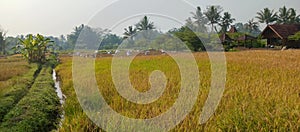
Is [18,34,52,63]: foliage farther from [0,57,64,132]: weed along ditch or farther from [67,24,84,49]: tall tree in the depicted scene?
[67,24,84,49]: tall tree

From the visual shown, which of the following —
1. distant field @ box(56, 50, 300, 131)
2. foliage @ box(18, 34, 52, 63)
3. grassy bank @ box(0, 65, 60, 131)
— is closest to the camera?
distant field @ box(56, 50, 300, 131)

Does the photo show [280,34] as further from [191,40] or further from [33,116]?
[33,116]

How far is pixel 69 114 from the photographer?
506 cm

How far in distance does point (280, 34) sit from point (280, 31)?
0.52m

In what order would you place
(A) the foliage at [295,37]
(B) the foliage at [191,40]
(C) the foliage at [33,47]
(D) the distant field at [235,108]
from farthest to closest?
(B) the foliage at [191,40] < (A) the foliage at [295,37] < (C) the foliage at [33,47] < (D) the distant field at [235,108]

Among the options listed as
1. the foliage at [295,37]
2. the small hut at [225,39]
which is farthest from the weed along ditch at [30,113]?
the small hut at [225,39]

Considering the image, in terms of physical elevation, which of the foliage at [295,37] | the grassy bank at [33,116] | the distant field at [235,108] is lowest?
the grassy bank at [33,116]

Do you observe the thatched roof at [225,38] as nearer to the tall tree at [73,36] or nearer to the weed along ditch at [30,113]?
the weed along ditch at [30,113]

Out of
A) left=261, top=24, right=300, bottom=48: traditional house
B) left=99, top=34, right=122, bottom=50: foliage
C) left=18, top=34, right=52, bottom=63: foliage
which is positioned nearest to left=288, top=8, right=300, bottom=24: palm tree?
left=261, top=24, right=300, bottom=48: traditional house

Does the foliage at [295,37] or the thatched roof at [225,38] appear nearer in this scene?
the foliage at [295,37]

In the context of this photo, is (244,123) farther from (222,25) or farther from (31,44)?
(222,25)

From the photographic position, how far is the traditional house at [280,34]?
22.0 meters

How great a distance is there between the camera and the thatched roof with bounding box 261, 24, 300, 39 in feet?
72.4

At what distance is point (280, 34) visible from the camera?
863 inches
